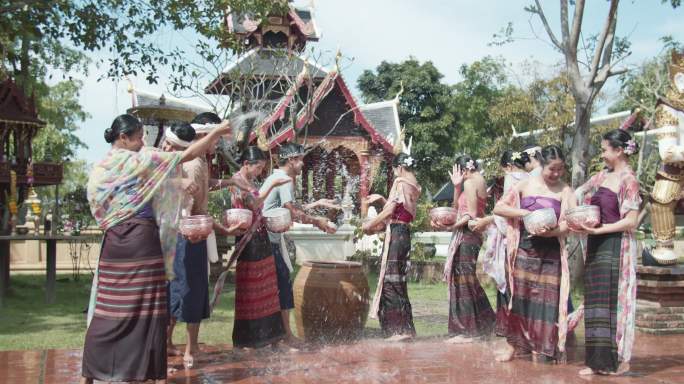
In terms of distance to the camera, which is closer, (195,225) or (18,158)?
(195,225)

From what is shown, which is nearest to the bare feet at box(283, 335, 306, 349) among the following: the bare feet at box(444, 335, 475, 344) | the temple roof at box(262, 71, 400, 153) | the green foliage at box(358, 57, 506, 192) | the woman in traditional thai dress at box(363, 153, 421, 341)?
the woman in traditional thai dress at box(363, 153, 421, 341)

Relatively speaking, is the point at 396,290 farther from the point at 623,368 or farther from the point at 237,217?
the point at 623,368

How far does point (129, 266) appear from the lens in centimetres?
384

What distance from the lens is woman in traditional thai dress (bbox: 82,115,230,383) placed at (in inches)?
149

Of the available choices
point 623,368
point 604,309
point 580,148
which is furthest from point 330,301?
point 580,148

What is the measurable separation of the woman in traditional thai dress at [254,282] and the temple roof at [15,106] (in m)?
7.89

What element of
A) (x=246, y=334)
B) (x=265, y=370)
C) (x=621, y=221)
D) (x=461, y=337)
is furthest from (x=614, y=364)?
(x=246, y=334)

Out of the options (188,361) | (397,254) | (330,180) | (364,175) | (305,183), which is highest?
(364,175)

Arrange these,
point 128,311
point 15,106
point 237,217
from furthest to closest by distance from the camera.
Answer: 1. point 15,106
2. point 237,217
3. point 128,311

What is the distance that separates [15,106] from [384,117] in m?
14.1

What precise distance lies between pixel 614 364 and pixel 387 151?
1718 cm

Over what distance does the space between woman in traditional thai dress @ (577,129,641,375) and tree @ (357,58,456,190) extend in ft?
83.7

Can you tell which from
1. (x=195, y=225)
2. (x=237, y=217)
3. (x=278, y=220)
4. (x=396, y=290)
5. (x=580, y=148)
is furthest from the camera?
(x=580, y=148)

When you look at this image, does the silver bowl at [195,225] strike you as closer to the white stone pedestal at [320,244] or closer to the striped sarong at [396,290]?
the striped sarong at [396,290]
